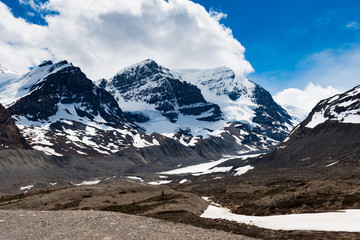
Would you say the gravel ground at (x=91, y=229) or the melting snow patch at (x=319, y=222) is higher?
the gravel ground at (x=91, y=229)

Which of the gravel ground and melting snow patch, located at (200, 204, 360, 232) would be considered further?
melting snow patch, located at (200, 204, 360, 232)

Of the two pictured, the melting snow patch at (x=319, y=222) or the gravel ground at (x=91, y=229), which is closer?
the gravel ground at (x=91, y=229)

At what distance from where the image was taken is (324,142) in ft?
624

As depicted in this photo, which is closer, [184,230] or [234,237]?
[234,237]

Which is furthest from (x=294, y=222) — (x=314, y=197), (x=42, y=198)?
(x=42, y=198)

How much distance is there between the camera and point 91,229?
90.5 ft

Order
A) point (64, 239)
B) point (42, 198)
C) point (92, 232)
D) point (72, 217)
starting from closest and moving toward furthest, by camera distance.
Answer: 1. point (64, 239)
2. point (92, 232)
3. point (72, 217)
4. point (42, 198)

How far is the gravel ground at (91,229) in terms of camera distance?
1003 inches

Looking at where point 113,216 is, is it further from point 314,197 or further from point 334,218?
point 314,197

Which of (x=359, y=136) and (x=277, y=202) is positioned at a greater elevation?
(x=359, y=136)

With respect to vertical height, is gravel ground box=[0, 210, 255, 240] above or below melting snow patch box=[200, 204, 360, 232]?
above

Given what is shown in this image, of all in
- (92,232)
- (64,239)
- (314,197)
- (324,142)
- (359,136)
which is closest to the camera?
(64,239)

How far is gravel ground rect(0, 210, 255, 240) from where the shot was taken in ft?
83.6

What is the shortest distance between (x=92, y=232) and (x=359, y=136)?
7047 inches
